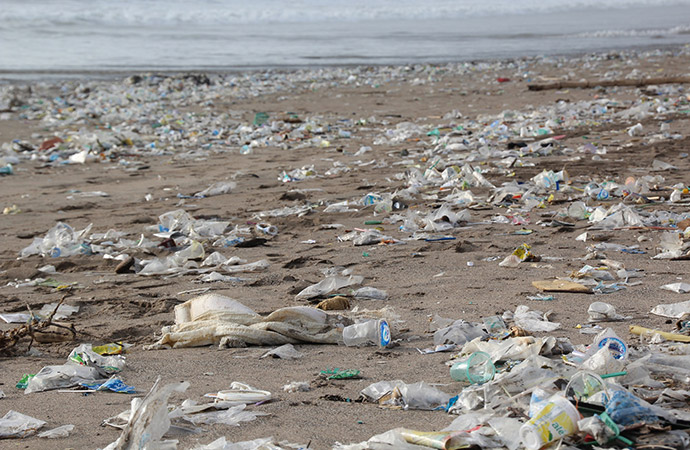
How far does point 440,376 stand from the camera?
2.45 metres

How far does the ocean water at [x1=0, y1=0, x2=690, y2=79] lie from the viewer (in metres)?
21.9

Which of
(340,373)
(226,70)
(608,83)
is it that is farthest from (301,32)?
(340,373)

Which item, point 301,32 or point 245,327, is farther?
point 301,32

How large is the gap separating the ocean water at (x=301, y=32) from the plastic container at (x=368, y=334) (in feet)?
58.3

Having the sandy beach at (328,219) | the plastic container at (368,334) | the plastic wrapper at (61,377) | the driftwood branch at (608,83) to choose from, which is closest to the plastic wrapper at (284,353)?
the sandy beach at (328,219)

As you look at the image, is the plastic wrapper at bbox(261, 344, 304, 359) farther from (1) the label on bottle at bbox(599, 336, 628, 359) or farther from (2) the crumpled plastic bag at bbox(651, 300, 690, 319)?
(2) the crumpled plastic bag at bbox(651, 300, 690, 319)

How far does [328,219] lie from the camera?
17.0 feet

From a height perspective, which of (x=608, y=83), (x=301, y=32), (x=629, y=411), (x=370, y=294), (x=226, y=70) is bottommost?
(x=370, y=294)

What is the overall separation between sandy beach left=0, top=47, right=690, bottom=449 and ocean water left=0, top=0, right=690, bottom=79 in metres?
9.81

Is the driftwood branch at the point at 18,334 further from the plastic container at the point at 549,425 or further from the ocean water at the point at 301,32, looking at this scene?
the ocean water at the point at 301,32

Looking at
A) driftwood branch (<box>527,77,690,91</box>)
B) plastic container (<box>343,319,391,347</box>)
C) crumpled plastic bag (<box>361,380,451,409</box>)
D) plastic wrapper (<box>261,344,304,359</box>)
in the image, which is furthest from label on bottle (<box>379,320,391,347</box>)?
driftwood branch (<box>527,77,690,91</box>)

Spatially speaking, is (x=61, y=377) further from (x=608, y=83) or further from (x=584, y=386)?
(x=608, y=83)

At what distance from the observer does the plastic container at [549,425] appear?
174cm

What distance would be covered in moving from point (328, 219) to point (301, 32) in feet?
99.8
